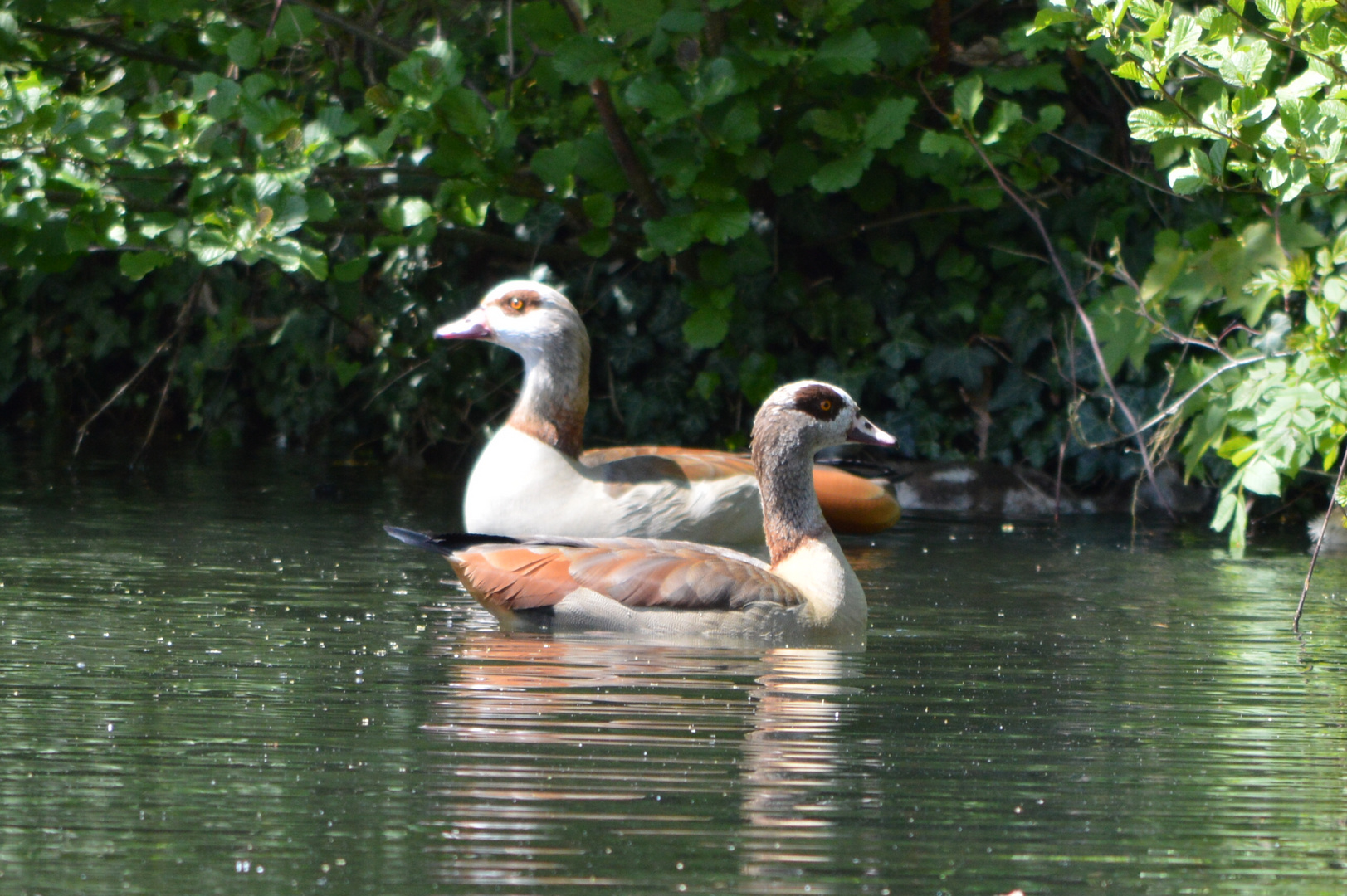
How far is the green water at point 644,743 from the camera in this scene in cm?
338

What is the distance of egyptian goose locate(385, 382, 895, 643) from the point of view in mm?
5898

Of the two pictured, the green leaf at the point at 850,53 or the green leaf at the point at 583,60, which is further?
the green leaf at the point at 850,53

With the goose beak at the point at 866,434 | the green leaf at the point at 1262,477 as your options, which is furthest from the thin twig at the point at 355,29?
the green leaf at the point at 1262,477

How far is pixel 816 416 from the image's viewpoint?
6.74m

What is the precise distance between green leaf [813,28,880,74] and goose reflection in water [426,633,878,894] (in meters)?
5.25

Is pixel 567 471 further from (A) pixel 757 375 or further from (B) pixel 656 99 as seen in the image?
(A) pixel 757 375

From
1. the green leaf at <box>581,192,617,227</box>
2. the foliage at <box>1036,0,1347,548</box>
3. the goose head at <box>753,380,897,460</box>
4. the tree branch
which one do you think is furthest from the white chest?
the green leaf at <box>581,192,617,227</box>

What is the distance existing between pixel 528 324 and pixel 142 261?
2065mm

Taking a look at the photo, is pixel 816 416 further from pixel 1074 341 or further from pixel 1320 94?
pixel 1074 341

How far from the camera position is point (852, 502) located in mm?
9469

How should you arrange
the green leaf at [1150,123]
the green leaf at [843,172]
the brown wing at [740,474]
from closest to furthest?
the green leaf at [1150,123], the brown wing at [740,474], the green leaf at [843,172]

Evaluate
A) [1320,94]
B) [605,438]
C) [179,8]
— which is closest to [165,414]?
[605,438]

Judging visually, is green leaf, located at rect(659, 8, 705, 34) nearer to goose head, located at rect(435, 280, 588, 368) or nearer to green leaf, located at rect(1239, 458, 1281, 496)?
goose head, located at rect(435, 280, 588, 368)

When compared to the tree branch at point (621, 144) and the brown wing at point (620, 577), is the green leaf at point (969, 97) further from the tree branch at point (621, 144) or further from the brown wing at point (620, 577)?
the brown wing at point (620, 577)
